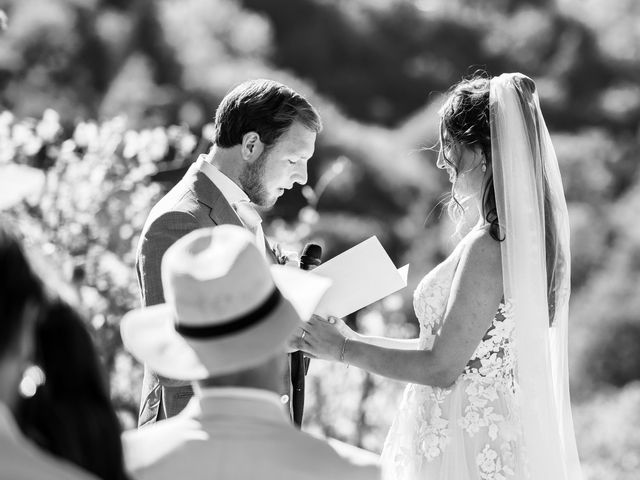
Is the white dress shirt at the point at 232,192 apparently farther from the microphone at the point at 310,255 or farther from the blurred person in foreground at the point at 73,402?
the blurred person in foreground at the point at 73,402

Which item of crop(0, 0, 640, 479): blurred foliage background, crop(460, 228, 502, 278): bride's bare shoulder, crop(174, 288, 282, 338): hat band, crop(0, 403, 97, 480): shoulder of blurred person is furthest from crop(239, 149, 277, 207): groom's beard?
crop(0, 403, 97, 480): shoulder of blurred person

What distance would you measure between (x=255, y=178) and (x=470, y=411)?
1110 mm

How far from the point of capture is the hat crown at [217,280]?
1.96 m

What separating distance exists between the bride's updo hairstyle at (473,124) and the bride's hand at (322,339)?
64cm

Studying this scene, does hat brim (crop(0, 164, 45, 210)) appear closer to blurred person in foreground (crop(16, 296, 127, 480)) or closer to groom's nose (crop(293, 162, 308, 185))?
blurred person in foreground (crop(16, 296, 127, 480))

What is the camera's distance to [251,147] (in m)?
3.66

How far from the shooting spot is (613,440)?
11711mm

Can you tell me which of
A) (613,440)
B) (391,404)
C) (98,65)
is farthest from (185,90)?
(613,440)

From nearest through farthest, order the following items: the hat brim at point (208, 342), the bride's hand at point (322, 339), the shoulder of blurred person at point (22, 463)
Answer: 1. the shoulder of blurred person at point (22, 463)
2. the hat brim at point (208, 342)
3. the bride's hand at point (322, 339)

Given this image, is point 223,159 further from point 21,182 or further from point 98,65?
point 98,65

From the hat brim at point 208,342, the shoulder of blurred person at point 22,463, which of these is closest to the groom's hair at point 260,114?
the hat brim at point 208,342

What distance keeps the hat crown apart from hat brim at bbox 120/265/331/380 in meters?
0.04

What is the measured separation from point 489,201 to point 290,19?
13662 millimetres

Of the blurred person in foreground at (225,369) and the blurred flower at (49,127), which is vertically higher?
the blurred person in foreground at (225,369)
